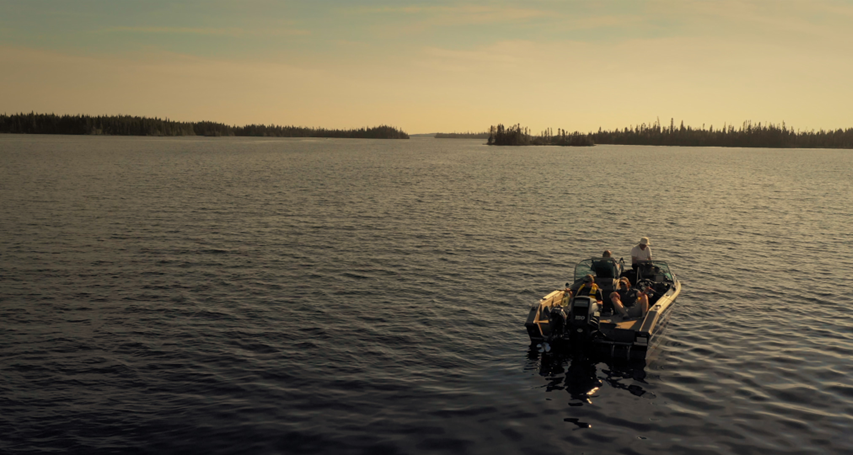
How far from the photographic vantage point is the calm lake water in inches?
529

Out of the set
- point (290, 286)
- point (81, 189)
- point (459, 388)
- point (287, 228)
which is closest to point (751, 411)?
point (459, 388)

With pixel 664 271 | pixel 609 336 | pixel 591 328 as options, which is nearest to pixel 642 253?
pixel 664 271

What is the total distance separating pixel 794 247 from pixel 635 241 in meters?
9.06

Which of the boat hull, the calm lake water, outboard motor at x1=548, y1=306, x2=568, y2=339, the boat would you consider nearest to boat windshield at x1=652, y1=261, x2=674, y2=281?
the calm lake water

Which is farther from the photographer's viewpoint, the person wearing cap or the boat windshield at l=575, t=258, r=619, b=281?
the person wearing cap

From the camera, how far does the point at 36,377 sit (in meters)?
16.0

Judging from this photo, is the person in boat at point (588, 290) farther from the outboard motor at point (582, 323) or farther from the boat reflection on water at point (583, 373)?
the boat reflection on water at point (583, 373)

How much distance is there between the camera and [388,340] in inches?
750

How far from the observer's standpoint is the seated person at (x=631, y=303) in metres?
19.1

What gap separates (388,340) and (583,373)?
6100 mm

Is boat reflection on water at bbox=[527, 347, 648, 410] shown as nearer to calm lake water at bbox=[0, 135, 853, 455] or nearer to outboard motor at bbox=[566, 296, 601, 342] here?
calm lake water at bbox=[0, 135, 853, 455]

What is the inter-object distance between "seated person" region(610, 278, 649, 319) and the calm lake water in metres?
1.42

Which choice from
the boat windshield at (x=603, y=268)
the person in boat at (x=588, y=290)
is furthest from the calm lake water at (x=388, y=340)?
the boat windshield at (x=603, y=268)

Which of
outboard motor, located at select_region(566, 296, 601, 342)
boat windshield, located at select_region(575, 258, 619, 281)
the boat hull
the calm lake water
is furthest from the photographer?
boat windshield, located at select_region(575, 258, 619, 281)
